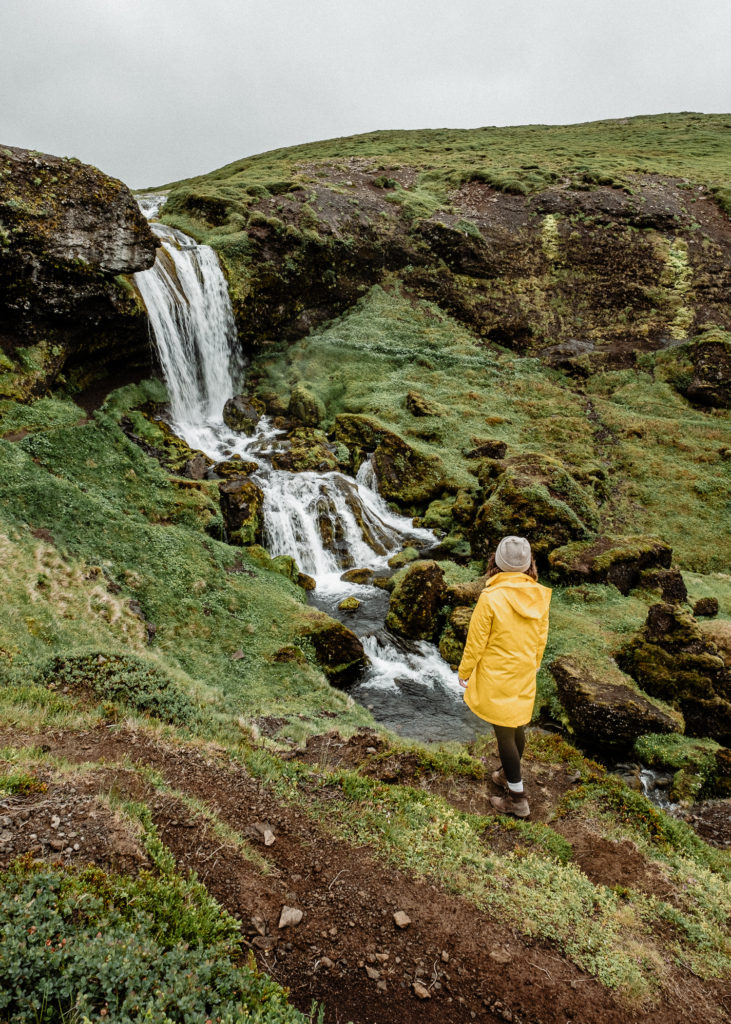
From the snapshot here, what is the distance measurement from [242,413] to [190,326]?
4867mm

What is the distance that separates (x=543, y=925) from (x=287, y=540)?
14.8 m

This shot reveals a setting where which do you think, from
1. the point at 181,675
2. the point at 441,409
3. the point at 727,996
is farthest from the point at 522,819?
the point at 441,409

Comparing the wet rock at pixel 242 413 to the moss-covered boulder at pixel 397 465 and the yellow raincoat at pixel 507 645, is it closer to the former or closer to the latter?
the moss-covered boulder at pixel 397 465

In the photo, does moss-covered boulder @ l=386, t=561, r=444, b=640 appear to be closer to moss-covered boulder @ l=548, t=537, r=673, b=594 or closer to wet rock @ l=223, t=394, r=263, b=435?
moss-covered boulder @ l=548, t=537, r=673, b=594

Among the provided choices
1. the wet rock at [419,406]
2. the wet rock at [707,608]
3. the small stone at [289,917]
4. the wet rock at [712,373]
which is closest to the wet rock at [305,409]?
the wet rock at [419,406]

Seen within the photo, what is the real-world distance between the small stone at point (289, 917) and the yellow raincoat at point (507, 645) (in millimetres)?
2602

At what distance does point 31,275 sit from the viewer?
677 inches

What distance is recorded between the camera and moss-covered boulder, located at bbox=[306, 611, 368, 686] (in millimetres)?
12156

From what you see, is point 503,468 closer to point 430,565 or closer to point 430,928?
point 430,565

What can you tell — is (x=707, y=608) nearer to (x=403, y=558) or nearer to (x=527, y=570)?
(x=403, y=558)

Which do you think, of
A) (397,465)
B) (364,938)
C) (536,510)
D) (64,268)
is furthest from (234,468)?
(364,938)

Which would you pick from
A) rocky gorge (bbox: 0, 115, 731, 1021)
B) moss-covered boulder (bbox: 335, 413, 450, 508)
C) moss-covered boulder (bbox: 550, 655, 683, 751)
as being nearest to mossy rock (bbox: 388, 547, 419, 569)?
rocky gorge (bbox: 0, 115, 731, 1021)

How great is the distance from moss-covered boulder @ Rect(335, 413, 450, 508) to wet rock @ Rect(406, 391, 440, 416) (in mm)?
3248

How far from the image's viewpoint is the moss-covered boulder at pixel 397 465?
887 inches
